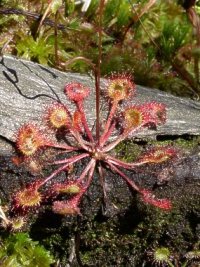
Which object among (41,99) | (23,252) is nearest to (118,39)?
(41,99)

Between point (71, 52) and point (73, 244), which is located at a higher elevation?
point (71, 52)

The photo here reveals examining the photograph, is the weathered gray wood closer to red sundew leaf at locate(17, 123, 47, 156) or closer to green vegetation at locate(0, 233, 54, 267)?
red sundew leaf at locate(17, 123, 47, 156)

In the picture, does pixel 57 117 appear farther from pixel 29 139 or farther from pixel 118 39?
pixel 118 39

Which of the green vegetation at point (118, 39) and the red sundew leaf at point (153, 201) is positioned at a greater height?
the green vegetation at point (118, 39)

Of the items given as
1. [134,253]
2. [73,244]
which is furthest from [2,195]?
[134,253]

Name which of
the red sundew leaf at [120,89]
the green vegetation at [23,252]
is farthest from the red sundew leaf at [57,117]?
the green vegetation at [23,252]

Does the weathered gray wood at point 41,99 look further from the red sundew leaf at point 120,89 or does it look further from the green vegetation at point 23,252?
the green vegetation at point 23,252

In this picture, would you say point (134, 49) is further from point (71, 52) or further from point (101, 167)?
point (101, 167)

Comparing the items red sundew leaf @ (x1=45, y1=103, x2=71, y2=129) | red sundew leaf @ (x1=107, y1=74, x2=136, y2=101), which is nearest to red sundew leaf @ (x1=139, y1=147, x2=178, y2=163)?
red sundew leaf @ (x1=107, y1=74, x2=136, y2=101)
